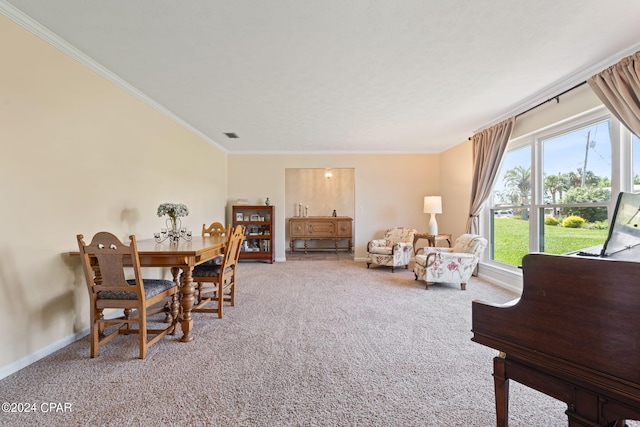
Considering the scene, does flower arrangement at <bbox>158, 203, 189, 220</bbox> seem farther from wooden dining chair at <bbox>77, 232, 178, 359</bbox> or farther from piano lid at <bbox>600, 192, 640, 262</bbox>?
piano lid at <bbox>600, 192, 640, 262</bbox>

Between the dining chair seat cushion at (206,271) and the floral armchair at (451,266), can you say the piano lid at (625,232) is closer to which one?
the floral armchair at (451,266)

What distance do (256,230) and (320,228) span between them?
6.67ft

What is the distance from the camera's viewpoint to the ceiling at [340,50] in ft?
6.01

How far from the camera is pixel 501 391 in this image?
1124mm

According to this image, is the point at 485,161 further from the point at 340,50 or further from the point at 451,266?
the point at 340,50

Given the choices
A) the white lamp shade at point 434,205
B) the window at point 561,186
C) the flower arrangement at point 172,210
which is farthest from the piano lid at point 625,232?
the white lamp shade at point 434,205

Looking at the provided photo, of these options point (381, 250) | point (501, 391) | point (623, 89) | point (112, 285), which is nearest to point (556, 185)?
point (623, 89)

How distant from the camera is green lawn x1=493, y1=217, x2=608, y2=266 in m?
2.88

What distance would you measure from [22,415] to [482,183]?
208 inches

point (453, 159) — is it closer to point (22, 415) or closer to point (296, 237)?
point (296, 237)

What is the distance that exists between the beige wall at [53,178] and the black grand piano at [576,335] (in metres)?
2.94

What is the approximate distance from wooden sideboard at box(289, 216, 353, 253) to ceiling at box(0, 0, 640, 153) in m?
3.97

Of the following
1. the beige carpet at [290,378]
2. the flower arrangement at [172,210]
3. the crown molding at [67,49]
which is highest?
the crown molding at [67,49]

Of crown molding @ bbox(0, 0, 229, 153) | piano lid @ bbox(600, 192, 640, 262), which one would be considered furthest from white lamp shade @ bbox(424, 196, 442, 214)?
crown molding @ bbox(0, 0, 229, 153)
